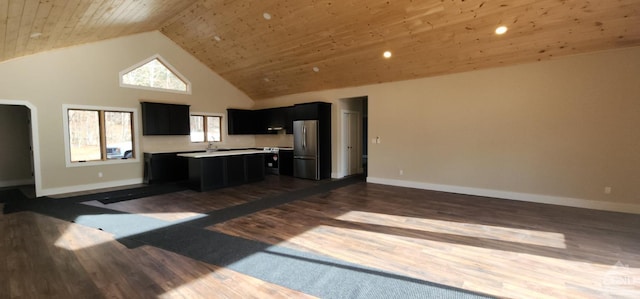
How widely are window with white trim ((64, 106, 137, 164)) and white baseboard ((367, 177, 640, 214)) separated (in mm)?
6865

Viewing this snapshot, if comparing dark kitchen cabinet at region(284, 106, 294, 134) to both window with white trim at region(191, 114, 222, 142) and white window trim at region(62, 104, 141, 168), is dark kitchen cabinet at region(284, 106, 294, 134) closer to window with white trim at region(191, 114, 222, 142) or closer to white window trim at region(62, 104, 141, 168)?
window with white trim at region(191, 114, 222, 142)

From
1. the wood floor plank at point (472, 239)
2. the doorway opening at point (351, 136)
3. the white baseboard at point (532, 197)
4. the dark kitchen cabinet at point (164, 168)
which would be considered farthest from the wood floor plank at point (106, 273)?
the doorway opening at point (351, 136)

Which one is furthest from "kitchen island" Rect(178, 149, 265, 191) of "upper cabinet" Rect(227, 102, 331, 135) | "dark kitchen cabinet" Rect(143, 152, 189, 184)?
"upper cabinet" Rect(227, 102, 331, 135)

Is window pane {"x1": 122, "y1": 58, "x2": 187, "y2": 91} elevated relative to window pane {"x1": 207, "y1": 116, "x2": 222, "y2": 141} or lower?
elevated

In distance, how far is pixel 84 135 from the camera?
6.45m

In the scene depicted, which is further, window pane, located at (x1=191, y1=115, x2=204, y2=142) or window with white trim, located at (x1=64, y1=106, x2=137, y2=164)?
window pane, located at (x1=191, y1=115, x2=204, y2=142)

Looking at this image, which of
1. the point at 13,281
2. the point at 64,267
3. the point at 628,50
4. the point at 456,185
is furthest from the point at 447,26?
the point at 13,281

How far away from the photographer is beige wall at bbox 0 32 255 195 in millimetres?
5645

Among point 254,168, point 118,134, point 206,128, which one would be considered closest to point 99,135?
point 118,134

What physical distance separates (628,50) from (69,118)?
35.0 feet

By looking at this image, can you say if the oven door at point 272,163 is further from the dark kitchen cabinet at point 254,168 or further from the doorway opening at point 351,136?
→ the doorway opening at point 351,136

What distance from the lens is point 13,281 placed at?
246cm

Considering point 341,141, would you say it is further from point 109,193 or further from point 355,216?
point 109,193

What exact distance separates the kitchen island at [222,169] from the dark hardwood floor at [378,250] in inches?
51.3
